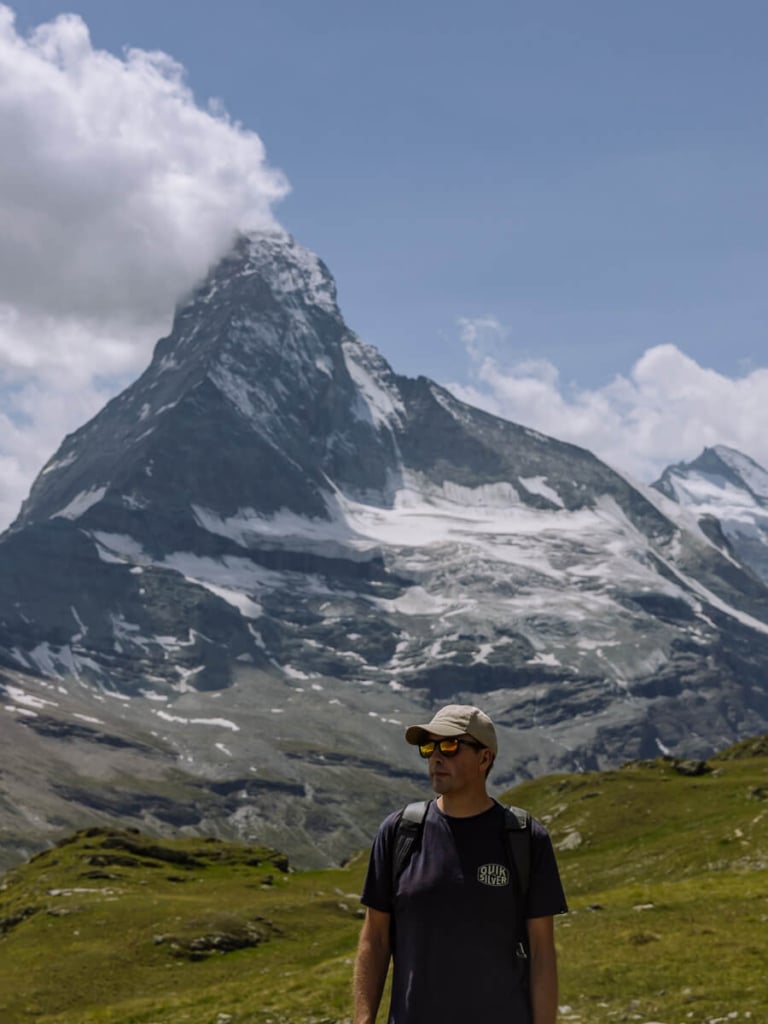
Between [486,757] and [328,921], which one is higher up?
[486,757]

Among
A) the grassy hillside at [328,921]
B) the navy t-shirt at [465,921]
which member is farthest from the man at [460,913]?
the grassy hillside at [328,921]

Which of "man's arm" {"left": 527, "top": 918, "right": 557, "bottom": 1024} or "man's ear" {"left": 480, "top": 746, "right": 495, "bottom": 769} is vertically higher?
"man's ear" {"left": 480, "top": 746, "right": 495, "bottom": 769}

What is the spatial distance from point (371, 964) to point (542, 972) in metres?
1.68

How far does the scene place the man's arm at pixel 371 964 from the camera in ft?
40.3

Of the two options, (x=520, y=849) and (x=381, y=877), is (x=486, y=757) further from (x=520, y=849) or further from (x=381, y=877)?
(x=381, y=877)

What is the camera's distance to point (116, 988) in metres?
51.3

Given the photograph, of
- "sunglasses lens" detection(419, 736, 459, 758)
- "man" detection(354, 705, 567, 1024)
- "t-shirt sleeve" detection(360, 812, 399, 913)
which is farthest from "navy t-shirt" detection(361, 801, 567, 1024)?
"sunglasses lens" detection(419, 736, 459, 758)

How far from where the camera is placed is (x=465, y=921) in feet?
39.4

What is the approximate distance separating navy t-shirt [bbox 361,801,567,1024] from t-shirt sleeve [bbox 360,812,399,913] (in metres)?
0.15

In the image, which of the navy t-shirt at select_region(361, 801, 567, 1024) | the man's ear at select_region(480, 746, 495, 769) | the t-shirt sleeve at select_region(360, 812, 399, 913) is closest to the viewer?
the navy t-shirt at select_region(361, 801, 567, 1024)

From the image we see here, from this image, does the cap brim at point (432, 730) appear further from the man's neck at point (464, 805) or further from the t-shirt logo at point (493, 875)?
the t-shirt logo at point (493, 875)

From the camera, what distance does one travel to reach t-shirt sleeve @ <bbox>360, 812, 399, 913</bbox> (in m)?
12.5

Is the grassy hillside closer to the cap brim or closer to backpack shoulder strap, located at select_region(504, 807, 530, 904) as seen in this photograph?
backpack shoulder strap, located at select_region(504, 807, 530, 904)

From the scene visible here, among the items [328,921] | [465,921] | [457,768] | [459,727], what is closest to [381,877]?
[465,921]
